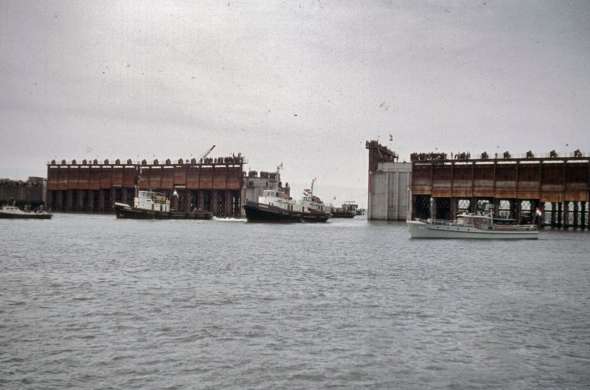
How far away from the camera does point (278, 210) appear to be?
3888 inches

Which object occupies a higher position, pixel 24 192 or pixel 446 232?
pixel 24 192

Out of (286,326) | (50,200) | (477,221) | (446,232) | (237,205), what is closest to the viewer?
(286,326)

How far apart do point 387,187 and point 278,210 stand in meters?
19.8

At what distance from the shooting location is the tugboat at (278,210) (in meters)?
97.6

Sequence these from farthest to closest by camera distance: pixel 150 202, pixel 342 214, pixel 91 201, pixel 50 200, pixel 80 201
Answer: pixel 342 214, pixel 50 200, pixel 80 201, pixel 91 201, pixel 150 202

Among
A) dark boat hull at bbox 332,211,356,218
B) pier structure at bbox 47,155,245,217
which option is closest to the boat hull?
pier structure at bbox 47,155,245,217

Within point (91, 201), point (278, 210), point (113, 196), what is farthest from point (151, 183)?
point (278, 210)

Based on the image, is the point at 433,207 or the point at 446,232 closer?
the point at 446,232

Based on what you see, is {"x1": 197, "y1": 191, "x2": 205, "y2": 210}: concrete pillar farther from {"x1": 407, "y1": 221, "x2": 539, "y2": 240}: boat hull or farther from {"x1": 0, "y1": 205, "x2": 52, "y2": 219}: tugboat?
{"x1": 407, "y1": 221, "x2": 539, "y2": 240}: boat hull

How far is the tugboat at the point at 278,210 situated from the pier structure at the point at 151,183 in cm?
1956

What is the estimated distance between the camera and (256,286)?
23.3 m

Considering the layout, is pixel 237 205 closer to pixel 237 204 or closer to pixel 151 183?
pixel 237 204

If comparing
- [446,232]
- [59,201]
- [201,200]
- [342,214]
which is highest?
[201,200]

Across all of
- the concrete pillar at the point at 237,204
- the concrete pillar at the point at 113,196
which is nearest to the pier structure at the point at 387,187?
the concrete pillar at the point at 237,204
